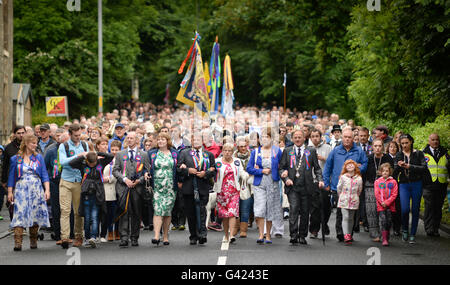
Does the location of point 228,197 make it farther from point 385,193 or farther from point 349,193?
point 385,193

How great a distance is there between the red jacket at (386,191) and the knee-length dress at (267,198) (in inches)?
64.1

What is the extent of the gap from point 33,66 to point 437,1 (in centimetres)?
3164

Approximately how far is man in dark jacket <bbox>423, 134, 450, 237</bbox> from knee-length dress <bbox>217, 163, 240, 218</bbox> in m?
3.62

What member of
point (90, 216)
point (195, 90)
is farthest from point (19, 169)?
point (195, 90)

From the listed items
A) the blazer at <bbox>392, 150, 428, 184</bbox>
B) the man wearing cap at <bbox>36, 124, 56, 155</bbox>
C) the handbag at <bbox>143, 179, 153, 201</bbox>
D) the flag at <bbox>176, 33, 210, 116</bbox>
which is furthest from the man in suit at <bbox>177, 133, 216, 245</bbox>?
the flag at <bbox>176, 33, 210, 116</bbox>

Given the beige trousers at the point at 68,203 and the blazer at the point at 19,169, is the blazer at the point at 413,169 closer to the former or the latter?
the beige trousers at the point at 68,203

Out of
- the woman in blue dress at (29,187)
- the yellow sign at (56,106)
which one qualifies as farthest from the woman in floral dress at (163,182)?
the yellow sign at (56,106)

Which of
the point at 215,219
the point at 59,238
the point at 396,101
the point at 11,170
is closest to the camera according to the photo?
the point at 11,170

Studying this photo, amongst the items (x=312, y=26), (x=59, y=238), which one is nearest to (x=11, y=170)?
(x=59, y=238)

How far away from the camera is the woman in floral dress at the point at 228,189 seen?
42.1ft

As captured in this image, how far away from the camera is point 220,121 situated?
21.0 m

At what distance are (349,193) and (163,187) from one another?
3.00 meters

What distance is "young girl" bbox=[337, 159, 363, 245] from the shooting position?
1294 cm
